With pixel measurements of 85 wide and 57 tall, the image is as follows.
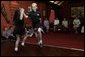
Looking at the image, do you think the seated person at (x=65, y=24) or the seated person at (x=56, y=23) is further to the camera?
the seated person at (x=65, y=24)

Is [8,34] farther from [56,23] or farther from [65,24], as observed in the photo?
[65,24]

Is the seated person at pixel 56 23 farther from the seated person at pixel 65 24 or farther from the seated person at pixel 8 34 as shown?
the seated person at pixel 8 34

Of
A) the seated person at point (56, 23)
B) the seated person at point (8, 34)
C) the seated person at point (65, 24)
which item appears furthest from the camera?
the seated person at point (65, 24)

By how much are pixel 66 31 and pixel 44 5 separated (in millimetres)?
2679

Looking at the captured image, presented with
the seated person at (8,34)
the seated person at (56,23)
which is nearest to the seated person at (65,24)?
the seated person at (56,23)

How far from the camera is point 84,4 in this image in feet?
50.3

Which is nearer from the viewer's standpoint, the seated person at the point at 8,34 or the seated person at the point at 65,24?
the seated person at the point at 8,34

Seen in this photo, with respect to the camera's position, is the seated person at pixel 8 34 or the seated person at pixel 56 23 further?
the seated person at pixel 56 23

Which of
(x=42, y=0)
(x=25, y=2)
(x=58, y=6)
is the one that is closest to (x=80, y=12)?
(x=58, y=6)

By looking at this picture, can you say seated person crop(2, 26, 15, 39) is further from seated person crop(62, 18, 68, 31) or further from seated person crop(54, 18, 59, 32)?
seated person crop(62, 18, 68, 31)

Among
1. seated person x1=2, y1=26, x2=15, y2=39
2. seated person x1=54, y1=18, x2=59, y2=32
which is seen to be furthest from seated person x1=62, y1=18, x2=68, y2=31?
seated person x1=2, y1=26, x2=15, y2=39

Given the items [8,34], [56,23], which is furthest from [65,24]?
[8,34]

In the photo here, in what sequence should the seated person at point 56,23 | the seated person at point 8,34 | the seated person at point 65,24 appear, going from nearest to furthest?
the seated person at point 8,34 → the seated person at point 56,23 → the seated person at point 65,24

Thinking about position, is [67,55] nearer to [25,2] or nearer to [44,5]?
[25,2]
